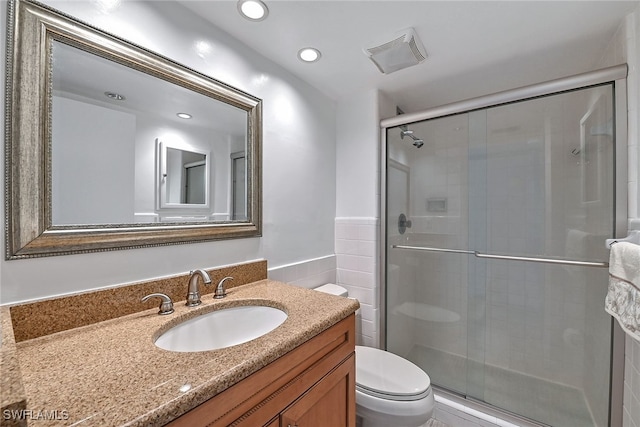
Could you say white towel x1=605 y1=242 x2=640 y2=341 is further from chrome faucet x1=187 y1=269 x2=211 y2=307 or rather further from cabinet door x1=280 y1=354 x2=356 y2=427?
chrome faucet x1=187 y1=269 x2=211 y2=307

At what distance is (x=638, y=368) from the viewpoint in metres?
1.08

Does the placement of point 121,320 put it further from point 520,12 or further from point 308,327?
point 520,12

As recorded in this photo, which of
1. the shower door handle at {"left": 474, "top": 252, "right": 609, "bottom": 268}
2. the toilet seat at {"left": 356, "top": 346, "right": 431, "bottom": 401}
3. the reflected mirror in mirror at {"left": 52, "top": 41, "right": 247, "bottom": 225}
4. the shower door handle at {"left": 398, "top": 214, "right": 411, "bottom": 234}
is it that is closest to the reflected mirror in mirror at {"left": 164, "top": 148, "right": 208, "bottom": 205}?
the reflected mirror in mirror at {"left": 52, "top": 41, "right": 247, "bottom": 225}

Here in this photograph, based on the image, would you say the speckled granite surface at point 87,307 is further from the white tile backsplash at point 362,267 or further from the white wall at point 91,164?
the white tile backsplash at point 362,267

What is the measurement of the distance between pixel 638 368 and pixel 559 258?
55 centimetres

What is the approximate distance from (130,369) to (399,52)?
5.47 feet

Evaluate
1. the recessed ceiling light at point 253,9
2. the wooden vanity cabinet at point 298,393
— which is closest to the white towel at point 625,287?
the wooden vanity cabinet at point 298,393

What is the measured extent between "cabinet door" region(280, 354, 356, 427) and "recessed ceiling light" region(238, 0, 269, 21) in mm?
1477

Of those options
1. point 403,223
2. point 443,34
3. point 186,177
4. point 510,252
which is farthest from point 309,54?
point 510,252

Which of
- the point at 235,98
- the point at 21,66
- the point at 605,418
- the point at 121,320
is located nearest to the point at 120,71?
the point at 21,66

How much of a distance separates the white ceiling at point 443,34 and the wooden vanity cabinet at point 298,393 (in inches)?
51.7

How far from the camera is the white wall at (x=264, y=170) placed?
0.81 m

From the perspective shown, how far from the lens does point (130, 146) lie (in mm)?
961

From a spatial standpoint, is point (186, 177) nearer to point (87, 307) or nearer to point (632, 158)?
point (87, 307)
